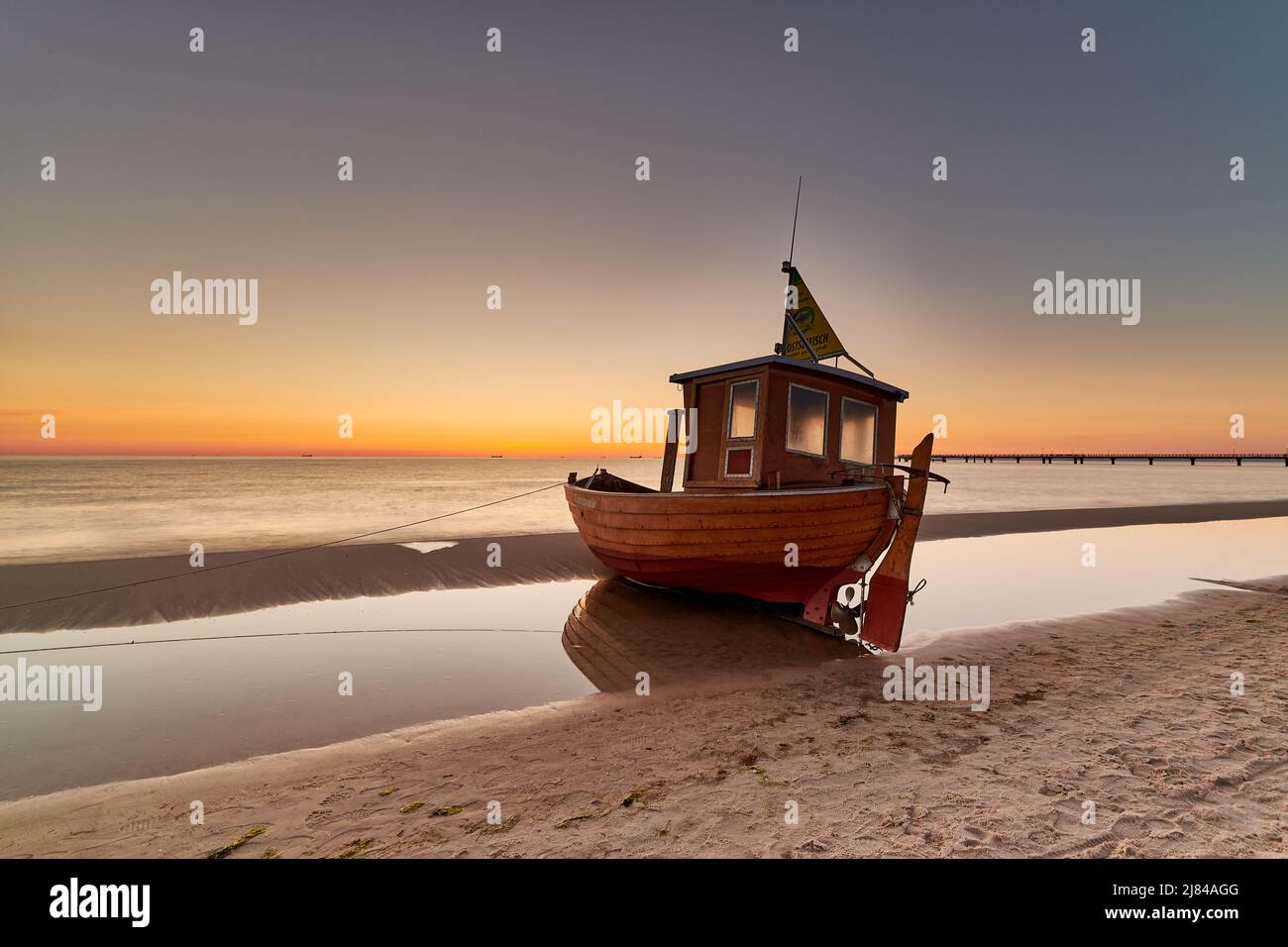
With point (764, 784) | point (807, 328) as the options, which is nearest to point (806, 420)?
point (807, 328)

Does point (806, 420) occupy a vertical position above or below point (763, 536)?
above

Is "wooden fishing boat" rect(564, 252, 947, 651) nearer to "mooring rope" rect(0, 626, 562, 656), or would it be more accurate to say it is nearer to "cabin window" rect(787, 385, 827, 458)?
"cabin window" rect(787, 385, 827, 458)

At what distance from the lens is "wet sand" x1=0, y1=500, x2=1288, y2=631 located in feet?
31.4

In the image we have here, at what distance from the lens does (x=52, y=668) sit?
701 centimetres

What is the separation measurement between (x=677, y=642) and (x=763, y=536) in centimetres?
214

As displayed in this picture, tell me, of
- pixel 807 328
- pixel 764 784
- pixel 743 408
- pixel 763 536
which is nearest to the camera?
pixel 764 784

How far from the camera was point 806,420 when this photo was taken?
9812mm

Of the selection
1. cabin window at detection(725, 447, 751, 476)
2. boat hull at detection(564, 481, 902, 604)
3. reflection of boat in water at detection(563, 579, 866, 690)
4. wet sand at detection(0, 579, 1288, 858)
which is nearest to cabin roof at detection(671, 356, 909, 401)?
cabin window at detection(725, 447, 751, 476)

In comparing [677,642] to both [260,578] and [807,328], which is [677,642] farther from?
[260,578]

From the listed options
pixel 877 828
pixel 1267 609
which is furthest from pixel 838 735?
pixel 1267 609

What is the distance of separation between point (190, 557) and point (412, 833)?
15128 millimetres

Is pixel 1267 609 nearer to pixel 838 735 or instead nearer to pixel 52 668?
pixel 838 735

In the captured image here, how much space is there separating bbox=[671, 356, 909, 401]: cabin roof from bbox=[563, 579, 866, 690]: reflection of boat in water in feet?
14.2
